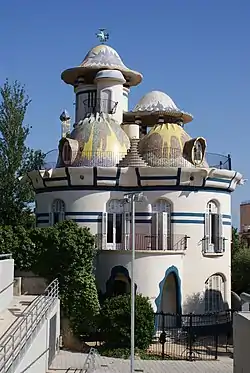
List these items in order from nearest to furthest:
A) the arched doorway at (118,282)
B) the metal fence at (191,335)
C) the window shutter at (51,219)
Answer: the metal fence at (191,335), the arched doorway at (118,282), the window shutter at (51,219)

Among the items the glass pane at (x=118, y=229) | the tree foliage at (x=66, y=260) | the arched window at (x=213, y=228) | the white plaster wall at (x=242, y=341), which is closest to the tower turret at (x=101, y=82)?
the glass pane at (x=118, y=229)

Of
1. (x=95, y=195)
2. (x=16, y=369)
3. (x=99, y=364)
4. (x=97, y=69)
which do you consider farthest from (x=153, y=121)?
(x=16, y=369)

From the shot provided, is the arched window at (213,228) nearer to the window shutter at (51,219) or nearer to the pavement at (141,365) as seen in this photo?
the pavement at (141,365)

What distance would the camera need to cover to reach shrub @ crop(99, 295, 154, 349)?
25.9 meters

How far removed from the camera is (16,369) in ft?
53.4

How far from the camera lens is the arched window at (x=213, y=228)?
102ft

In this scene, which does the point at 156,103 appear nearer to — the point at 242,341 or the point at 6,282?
the point at 6,282

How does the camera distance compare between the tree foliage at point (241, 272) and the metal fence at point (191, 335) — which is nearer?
the metal fence at point (191, 335)

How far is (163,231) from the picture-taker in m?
30.4

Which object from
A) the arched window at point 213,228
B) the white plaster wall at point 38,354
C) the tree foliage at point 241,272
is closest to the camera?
the white plaster wall at point 38,354

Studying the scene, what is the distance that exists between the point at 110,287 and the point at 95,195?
15.1 feet

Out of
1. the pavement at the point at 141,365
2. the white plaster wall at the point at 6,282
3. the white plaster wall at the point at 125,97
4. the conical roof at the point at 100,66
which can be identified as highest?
the conical roof at the point at 100,66

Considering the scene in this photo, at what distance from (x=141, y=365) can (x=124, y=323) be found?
2098mm

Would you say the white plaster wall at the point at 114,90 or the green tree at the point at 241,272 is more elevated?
the white plaster wall at the point at 114,90
